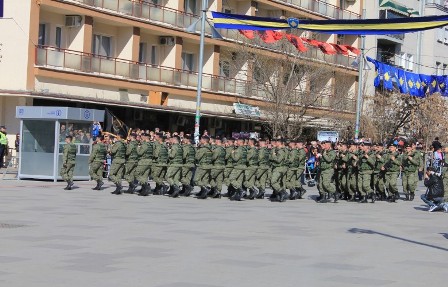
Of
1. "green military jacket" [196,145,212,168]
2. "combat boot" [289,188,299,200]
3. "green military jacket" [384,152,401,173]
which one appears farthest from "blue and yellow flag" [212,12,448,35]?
"green military jacket" [384,152,401,173]

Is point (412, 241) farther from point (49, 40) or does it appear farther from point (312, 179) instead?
point (49, 40)

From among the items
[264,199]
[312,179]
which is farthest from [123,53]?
[264,199]

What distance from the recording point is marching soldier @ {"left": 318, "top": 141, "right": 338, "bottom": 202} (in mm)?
26516

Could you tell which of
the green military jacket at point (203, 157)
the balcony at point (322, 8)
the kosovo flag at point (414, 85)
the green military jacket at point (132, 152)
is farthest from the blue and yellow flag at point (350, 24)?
the kosovo flag at point (414, 85)

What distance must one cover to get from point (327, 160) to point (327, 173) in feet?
1.44

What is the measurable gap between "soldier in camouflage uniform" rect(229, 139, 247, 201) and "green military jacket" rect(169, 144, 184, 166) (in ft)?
4.87

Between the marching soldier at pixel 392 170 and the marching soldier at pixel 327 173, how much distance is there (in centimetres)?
196

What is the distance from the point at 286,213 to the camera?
71.9 feet

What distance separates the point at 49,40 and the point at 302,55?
15104mm

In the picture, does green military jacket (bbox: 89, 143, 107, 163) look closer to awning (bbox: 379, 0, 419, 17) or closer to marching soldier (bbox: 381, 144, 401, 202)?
marching soldier (bbox: 381, 144, 401, 202)

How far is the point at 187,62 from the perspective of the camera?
51.2 meters

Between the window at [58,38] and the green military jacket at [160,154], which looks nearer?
the green military jacket at [160,154]

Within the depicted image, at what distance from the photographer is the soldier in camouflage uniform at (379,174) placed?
27.7 meters

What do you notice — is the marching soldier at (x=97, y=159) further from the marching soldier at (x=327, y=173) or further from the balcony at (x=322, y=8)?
the balcony at (x=322, y=8)
